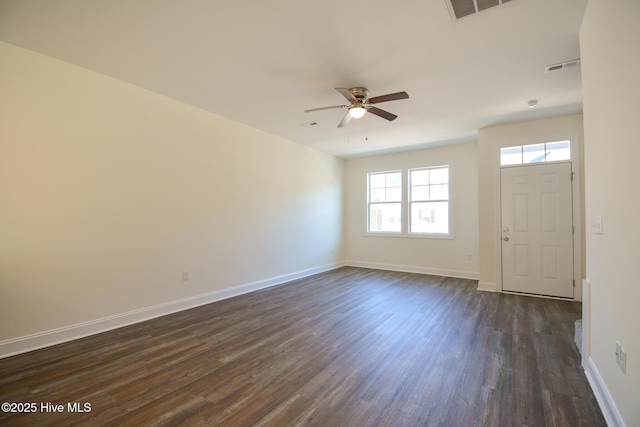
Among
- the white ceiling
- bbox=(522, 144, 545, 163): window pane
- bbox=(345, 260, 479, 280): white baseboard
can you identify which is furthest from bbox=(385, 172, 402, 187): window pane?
the white ceiling

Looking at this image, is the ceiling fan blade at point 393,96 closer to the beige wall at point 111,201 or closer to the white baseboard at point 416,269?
the beige wall at point 111,201

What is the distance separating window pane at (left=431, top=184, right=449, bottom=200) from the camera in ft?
19.9

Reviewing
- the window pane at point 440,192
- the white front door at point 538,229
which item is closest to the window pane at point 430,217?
the window pane at point 440,192

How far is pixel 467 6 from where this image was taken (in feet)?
6.73

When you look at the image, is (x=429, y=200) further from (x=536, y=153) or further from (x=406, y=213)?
(x=536, y=153)

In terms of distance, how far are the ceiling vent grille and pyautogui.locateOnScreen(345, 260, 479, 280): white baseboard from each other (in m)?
4.94

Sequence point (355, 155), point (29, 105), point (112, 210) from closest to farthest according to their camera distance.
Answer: point (29, 105) → point (112, 210) → point (355, 155)

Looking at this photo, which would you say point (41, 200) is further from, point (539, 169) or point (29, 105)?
point (539, 169)

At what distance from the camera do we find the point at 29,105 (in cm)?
263

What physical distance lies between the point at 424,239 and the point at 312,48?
4915 mm

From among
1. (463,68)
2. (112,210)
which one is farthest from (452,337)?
(112,210)

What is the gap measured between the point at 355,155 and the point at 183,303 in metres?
5.08

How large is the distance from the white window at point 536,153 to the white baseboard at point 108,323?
15.9 ft

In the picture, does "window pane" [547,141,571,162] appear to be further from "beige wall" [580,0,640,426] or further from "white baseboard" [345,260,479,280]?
"beige wall" [580,0,640,426]
